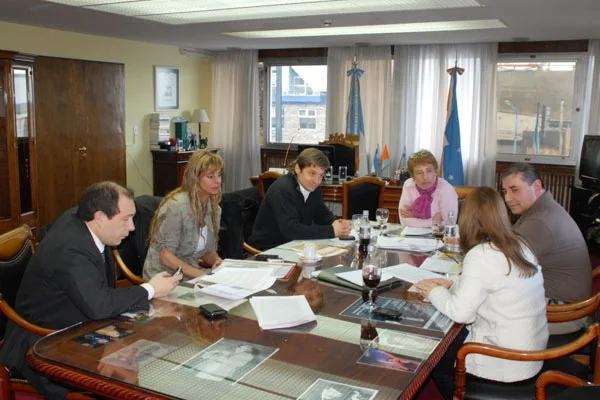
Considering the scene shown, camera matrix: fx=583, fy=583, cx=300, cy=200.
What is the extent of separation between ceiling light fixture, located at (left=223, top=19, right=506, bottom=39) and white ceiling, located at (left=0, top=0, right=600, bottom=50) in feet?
0.60

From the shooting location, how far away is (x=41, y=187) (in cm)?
644

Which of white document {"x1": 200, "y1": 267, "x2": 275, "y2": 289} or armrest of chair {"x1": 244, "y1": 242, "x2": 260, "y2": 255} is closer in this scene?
white document {"x1": 200, "y1": 267, "x2": 275, "y2": 289}

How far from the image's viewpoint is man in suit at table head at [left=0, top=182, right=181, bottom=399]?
2031 millimetres

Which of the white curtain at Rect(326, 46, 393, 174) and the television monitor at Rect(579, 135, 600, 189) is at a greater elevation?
the white curtain at Rect(326, 46, 393, 174)

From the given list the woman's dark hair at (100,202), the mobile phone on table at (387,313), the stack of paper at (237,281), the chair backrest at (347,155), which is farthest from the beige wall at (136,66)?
the mobile phone on table at (387,313)

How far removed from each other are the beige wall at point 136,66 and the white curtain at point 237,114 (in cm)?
25

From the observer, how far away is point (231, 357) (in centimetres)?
171

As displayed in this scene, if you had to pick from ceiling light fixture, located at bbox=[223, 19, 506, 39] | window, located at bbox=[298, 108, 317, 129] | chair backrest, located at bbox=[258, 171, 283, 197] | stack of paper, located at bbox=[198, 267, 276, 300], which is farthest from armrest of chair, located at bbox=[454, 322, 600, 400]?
window, located at bbox=[298, 108, 317, 129]

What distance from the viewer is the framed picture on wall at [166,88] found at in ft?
26.2

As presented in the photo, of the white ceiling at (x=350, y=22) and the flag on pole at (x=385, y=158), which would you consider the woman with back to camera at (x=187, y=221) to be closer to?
the white ceiling at (x=350, y=22)

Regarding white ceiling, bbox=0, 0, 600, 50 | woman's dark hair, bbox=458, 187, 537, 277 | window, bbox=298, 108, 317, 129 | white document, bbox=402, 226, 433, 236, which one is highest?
white ceiling, bbox=0, 0, 600, 50

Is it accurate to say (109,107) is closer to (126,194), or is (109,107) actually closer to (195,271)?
(195,271)

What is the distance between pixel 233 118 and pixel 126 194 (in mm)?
6776

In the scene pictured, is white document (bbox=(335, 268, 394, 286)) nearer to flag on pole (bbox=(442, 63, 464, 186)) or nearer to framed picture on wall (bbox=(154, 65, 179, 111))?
flag on pole (bbox=(442, 63, 464, 186))
